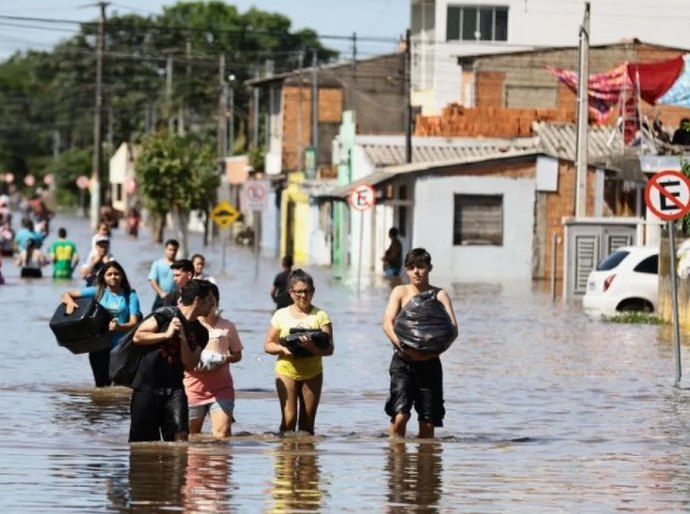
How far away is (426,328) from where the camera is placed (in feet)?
51.3

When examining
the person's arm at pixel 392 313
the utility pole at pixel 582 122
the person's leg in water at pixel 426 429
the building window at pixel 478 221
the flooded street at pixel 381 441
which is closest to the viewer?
the flooded street at pixel 381 441

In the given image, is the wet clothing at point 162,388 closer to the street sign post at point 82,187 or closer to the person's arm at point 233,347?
the person's arm at point 233,347

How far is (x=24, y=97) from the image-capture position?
557 ft

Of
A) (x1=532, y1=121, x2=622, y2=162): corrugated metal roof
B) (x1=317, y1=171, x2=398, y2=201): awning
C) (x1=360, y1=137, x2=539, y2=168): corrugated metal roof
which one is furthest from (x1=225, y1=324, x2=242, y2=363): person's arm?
(x1=360, y1=137, x2=539, y2=168): corrugated metal roof

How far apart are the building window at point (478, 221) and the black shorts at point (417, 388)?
38.8m

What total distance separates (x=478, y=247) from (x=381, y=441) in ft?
126

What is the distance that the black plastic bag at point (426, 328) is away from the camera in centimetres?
1565

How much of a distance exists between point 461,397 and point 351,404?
5.09ft

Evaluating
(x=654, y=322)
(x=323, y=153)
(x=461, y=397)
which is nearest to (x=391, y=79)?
(x=323, y=153)

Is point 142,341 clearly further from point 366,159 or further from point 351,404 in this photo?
point 366,159

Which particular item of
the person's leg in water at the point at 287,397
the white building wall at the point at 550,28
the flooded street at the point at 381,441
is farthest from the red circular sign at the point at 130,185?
the person's leg in water at the point at 287,397

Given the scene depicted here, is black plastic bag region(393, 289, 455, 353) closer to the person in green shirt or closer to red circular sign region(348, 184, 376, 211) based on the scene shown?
the person in green shirt

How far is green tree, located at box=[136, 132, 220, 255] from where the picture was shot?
8288 centimetres

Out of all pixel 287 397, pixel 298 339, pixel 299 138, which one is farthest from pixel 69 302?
pixel 299 138
